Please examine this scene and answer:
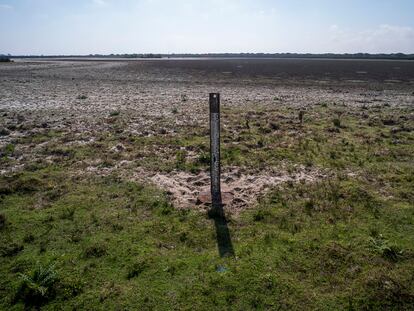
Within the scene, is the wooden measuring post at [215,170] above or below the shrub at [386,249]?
above

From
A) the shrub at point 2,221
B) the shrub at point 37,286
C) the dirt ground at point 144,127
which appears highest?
the dirt ground at point 144,127

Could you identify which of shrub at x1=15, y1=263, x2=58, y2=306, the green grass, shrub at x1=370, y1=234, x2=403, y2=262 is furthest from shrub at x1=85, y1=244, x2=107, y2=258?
shrub at x1=370, y1=234, x2=403, y2=262

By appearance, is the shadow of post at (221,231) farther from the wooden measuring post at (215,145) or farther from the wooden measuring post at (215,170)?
the wooden measuring post at (215,145)

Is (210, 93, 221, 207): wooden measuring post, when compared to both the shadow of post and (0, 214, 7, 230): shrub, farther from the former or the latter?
(0, 214, 7, 230): shrub

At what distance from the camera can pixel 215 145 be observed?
7688 mm

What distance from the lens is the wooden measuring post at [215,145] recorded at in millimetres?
7375

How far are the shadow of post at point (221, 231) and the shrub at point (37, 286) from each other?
8.95 ft

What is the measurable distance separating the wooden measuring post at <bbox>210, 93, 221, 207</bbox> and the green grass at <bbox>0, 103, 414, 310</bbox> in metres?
0.86

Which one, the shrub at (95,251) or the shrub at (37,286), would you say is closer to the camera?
the shrub at (37,286)

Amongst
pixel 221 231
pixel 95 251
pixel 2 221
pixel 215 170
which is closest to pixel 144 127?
pixel 215 170

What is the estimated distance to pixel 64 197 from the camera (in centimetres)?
820

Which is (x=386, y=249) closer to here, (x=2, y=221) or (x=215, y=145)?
(x=215, y=145)

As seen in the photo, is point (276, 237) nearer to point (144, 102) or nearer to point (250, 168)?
point (250, 168)

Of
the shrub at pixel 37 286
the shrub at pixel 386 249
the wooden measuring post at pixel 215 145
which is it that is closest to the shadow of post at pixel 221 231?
the wooden measuring post at pixel 215 145
